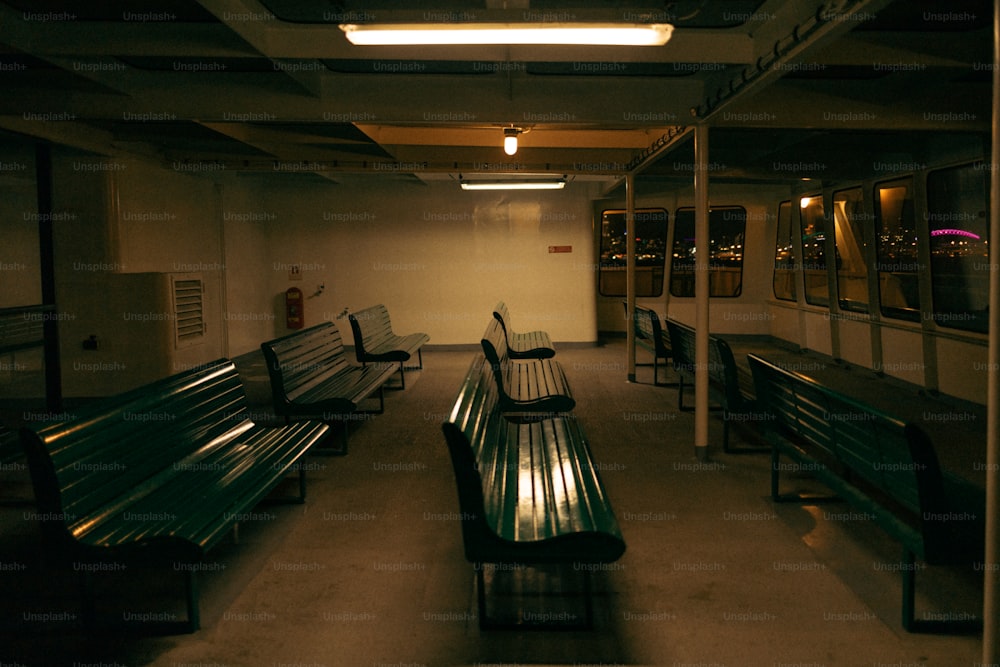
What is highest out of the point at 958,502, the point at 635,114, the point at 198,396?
the point at 635,114

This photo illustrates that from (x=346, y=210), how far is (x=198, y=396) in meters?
7.63

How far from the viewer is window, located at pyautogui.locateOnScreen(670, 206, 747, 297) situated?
37.3ft

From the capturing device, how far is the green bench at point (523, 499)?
2400mm

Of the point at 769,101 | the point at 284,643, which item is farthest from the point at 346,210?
the point at 284,643

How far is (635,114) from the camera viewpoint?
502cm

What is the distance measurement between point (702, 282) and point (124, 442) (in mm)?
3751

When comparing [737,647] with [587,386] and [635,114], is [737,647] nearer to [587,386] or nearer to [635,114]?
[635,114]

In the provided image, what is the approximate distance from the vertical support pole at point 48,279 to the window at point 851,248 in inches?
344

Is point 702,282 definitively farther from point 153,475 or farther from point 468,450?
point 153,475

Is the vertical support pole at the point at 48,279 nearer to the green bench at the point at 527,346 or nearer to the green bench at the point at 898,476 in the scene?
the green bench at the point at 527,346

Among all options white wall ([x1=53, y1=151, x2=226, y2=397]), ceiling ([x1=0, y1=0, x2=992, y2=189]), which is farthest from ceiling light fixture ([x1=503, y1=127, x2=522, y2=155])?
white wall ([x1=53, y1=151, x2=226, y2=397])

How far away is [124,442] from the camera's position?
2861 millimetres

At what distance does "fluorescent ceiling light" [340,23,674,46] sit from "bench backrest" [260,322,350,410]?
227cm

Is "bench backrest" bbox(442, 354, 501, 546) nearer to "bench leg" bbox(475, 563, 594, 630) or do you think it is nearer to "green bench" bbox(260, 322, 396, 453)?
"bench leg" bbox(475, 563, 594, 630)
